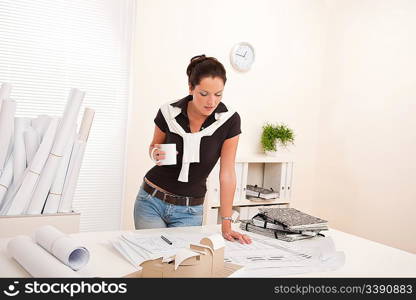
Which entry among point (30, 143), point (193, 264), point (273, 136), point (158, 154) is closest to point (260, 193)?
point (273, 136)

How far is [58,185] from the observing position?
192 centimetres

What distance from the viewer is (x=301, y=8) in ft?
15.6

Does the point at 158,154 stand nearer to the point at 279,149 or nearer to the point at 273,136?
the point at 273,136

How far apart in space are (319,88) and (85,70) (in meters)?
2.39

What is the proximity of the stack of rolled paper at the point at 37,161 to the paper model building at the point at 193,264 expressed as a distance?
699 mm

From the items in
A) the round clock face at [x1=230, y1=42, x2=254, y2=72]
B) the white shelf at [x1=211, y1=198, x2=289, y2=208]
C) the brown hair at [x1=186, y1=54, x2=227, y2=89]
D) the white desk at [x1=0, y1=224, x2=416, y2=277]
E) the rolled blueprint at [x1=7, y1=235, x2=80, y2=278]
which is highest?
the round clock face at [x1=230, y1=42, x2=254, y2=72]

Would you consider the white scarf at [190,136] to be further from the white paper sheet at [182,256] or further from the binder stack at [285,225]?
the white paper sheet at [182,256]

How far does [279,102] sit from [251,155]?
2.02 feet

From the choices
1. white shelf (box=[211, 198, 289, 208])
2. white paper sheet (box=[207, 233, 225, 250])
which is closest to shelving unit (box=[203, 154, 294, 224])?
white shelf (box=[211, 198, 289, 208])

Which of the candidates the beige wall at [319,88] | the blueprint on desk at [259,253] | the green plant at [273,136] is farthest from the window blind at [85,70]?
the blueprint on desk at [259,253]

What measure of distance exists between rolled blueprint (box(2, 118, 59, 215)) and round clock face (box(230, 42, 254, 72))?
2635mm

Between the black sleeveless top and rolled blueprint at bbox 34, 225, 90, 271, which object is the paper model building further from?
the black sleeveless top

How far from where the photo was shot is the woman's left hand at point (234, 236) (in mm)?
1866

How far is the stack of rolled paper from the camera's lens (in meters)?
1.85
